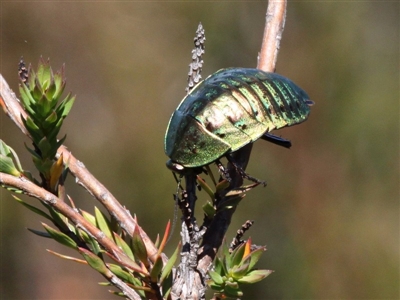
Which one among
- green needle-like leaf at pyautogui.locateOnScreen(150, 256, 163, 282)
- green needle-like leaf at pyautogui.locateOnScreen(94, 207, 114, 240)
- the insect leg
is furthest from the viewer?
the insect leg

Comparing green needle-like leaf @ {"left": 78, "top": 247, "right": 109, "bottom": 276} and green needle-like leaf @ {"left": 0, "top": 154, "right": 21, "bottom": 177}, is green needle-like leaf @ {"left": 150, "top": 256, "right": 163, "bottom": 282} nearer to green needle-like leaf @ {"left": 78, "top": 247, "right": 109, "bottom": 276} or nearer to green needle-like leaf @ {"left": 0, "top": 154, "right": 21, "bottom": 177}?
green needle-like leaf @ {"left": 78, "top": 247, "right": 109, "bottom": 276}

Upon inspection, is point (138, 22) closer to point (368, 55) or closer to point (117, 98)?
point (117, 98)

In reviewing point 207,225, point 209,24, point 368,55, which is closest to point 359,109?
point 368,55

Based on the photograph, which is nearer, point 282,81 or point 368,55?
point 282,81

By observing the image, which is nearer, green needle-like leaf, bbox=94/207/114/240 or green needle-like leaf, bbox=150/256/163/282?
green needle-like leaf, bbox=150/256/163/282

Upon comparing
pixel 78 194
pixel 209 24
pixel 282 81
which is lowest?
pixel 78 194

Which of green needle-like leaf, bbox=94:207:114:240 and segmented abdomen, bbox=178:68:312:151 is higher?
segmented abdomen, bbox=178:68:312:151

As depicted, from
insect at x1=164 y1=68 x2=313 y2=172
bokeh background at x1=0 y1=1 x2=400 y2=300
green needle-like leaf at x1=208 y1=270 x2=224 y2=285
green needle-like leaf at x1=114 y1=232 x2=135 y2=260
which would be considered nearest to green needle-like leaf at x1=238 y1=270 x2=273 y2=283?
green needle-like leaf at x1=208 y1=270 x2=224 y2=285

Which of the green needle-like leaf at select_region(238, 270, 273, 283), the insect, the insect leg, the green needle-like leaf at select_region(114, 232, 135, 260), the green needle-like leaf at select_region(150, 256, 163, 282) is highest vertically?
the insect
